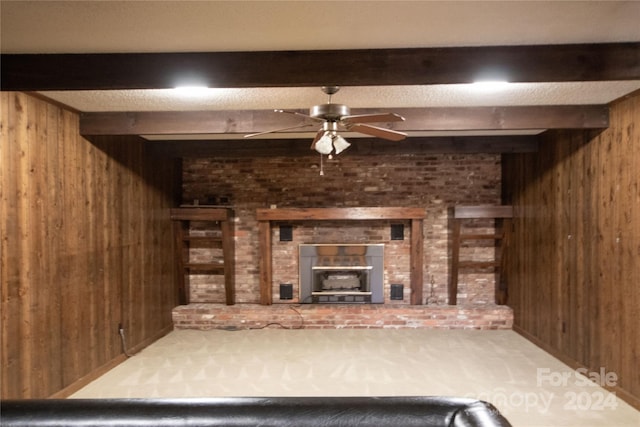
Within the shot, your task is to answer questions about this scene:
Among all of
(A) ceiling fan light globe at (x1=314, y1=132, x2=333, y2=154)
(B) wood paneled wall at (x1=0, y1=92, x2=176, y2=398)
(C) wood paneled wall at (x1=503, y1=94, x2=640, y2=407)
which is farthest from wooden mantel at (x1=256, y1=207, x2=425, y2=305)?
(A) ceiling fan light globe at (x1=314, y1=132, x2=333, y2=154)

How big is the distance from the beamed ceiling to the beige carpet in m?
2.37

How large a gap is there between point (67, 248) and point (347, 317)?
10.6 ft

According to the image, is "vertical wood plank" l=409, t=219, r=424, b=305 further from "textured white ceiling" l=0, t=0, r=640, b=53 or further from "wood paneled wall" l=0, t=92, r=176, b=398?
"wood paneled wall" l=0, t=92, r=176, b=398

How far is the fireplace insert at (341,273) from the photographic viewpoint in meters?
5.14

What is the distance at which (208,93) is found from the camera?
2770mm

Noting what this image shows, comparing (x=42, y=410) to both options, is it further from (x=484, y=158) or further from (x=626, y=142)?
(x=484, y=158)

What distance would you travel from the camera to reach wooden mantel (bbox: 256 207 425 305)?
4.85 m

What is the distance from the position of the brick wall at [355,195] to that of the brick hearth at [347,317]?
0.34m

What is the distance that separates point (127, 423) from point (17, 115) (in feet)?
8.90

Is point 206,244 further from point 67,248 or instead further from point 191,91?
point 191,91

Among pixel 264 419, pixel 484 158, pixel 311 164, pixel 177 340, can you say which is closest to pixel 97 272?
pixel 177 340

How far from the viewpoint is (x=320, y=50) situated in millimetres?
2104

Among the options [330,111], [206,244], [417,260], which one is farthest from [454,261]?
[206,244]

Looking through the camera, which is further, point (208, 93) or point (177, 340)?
point (177, 340)
